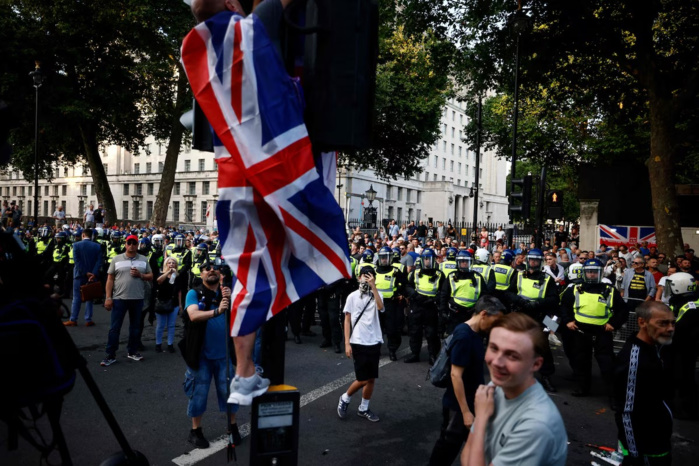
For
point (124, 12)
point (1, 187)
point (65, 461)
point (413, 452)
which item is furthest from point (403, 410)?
point (1, 187)

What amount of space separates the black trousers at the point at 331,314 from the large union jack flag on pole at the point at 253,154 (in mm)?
7725

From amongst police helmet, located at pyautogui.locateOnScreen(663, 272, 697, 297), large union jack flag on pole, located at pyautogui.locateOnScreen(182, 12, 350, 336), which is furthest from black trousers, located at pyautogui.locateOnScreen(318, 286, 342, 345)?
large union jack flag on pole, located at pyautogui.locateOnScreen(182, 12, 350, 336)

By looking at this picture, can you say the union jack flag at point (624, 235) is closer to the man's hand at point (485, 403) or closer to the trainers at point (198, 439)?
the trainers at point (198, 439)

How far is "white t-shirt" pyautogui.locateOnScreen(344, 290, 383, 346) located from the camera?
6633mm

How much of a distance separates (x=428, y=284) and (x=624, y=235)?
17722 millimetres

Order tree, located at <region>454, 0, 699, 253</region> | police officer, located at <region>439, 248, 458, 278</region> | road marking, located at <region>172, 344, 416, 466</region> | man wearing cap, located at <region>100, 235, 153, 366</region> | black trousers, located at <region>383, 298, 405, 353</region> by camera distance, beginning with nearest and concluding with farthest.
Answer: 1. road marking, located at <region>172, 344, 416, 466</region>
2. man wearing cap, located at <region>100, 235, 153, 366</region>
3. black trousers, located at <region>383, 298, 405, 353</region>
4. police officer, located at <region>439, 248, 458, 278</region>
5. tree, located at <region>454, 0, 699, 253</region>

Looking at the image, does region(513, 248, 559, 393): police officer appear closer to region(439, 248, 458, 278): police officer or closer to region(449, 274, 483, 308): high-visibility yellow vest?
region(449, 274, 483, 308): high-visibility yellow vest

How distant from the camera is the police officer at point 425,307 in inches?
375

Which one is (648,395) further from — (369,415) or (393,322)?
(393,322)

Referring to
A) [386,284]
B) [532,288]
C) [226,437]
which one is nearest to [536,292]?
[532,288]

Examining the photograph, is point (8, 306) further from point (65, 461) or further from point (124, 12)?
point (124, 12)

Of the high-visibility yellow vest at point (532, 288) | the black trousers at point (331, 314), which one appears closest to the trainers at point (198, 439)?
the black trousers at point (331, 314)

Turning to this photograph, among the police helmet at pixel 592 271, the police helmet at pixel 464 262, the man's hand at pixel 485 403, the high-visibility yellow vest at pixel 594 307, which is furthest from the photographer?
the police helmet at pixel 464 262

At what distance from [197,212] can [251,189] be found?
6702 cm
